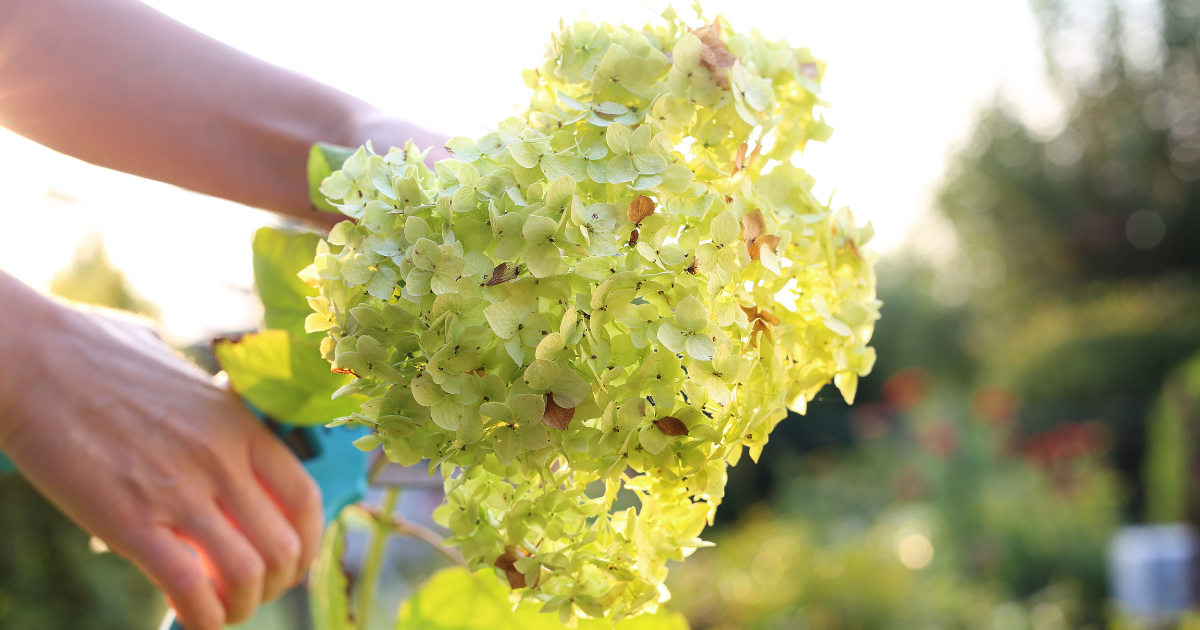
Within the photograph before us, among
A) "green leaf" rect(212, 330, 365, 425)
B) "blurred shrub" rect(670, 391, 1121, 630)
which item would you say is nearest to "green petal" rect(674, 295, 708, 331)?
"green leaf" rect(212, 330, 365, 425)

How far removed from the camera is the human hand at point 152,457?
38cm

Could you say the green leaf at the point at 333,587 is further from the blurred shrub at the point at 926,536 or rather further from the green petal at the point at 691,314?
the blurred shrub at the point at 926,536

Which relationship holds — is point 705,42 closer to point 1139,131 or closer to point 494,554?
point 494,554

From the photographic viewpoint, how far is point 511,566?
13.7 inches

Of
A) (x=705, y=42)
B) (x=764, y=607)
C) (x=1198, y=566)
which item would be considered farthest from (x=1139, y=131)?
(x=705, y=42)

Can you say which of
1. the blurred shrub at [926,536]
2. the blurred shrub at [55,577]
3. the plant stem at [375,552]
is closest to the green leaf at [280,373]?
the plant stem at [375,552]

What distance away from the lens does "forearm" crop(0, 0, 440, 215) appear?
455 millimetres

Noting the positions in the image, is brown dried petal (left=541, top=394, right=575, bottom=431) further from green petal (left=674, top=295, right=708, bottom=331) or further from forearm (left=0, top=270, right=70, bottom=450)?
forearm (left=0, top=270, right=70, bottom=450)

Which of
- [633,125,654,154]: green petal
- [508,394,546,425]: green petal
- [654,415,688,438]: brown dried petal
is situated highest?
[633,125,654,154]: green petal

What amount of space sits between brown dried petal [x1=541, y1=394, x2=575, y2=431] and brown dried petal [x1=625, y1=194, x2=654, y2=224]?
81 millimetres

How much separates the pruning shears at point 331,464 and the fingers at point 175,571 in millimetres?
89

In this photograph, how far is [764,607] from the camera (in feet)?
6.06

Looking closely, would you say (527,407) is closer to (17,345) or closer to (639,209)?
(639,209)

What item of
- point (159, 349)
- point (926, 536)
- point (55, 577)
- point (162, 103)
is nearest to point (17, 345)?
point (159, 349)
